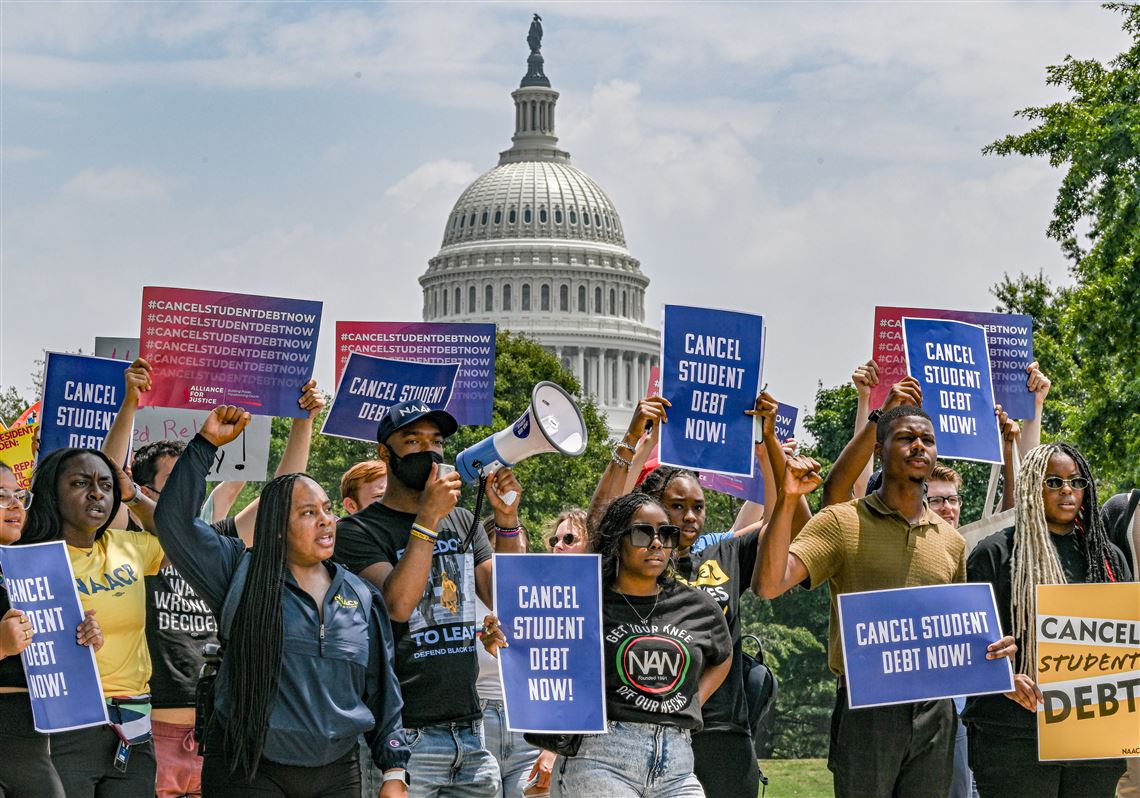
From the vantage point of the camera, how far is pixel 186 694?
333 inches

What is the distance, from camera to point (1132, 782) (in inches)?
386

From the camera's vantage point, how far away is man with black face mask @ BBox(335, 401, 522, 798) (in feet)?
22.6

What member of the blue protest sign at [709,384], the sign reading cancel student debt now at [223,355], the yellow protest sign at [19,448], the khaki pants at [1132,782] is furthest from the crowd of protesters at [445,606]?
the yellow protest sign at [19,448]

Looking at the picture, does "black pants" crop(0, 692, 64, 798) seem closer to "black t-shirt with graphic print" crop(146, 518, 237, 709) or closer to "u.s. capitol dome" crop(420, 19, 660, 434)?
"black t-shirt with graphic print" crop(146, 518, 237, 709)

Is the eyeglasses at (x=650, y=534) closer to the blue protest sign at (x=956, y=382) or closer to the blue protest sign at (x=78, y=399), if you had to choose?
the blue protest sign at (x=956, y=382)

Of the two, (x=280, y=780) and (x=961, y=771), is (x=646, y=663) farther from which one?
(x=961, y=771)

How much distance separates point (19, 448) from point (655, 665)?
632 centimetres

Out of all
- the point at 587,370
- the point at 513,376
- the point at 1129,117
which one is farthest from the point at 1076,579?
the point at 587,370

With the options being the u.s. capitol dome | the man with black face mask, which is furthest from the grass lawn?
the u.s. capitol dome

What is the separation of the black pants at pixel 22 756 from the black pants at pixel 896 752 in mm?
2737

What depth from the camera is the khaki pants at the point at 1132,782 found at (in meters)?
9.76

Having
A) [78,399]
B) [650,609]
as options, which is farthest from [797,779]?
[650,609]

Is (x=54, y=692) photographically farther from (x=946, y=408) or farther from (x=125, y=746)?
(x=946, y=408)

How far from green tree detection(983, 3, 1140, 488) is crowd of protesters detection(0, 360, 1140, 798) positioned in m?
14.2
